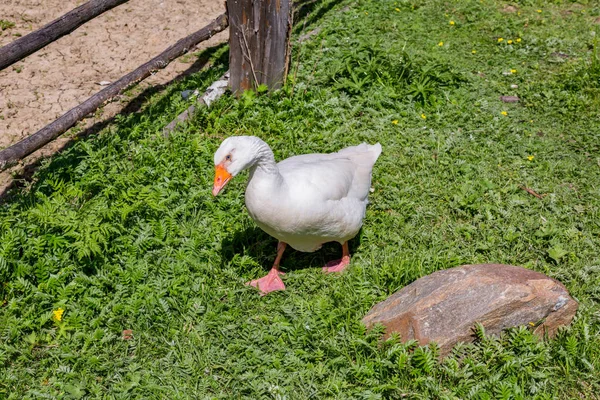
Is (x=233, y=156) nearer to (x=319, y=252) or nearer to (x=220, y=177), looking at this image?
(x=220, y=177)

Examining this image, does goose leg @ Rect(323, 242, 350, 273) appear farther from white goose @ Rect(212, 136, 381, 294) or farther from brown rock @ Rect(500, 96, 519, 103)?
brown rock @ Rect(500, 96, 519, 103)

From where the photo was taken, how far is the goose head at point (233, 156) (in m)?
3.40

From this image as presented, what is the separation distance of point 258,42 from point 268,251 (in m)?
2.33

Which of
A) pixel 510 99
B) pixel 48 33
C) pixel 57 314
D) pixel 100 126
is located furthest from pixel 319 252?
pixel 510 99

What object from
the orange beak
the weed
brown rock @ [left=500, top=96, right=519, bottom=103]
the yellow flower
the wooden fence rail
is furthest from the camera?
the weed

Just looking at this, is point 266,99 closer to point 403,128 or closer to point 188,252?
point 403,128

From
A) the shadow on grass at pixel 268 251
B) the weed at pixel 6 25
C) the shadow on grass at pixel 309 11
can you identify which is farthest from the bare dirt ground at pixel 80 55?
the shadow on grass at pixel 268 251

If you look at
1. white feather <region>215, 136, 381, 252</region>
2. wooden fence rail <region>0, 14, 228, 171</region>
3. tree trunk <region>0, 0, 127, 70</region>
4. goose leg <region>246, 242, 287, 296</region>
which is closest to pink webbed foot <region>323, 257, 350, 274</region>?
white feather <region>215, 136, 381, 252</region>

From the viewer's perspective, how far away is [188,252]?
422cm

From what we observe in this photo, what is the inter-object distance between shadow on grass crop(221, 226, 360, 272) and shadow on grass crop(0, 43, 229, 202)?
1.56 m

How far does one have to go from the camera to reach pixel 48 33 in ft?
14.7

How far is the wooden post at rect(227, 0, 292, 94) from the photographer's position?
5441 millimetres

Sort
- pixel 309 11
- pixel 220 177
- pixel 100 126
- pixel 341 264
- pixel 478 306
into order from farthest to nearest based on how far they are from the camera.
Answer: pixel 309 11 < pixel 100 126 < pixel 341 264 < pixel 220 177 < pixel 478 306

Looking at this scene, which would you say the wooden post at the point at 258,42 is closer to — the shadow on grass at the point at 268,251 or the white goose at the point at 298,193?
the white goose at the point at 298,193
